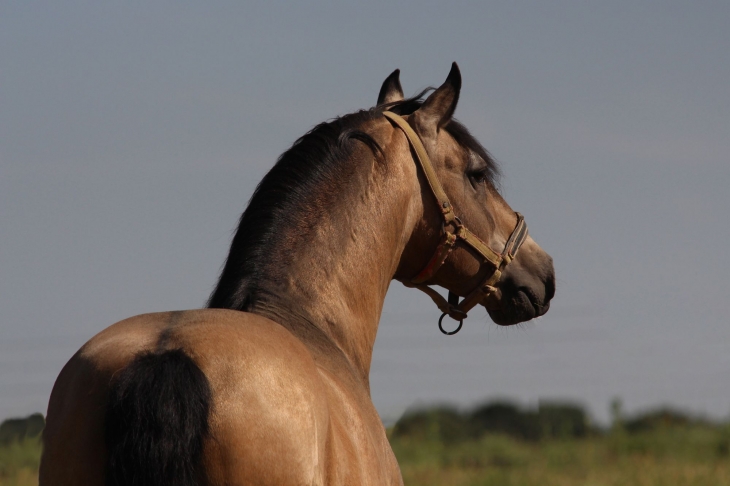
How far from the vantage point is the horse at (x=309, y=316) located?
2.13 metres

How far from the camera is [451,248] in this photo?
4.02 metres

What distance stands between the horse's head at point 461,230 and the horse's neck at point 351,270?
164 mm

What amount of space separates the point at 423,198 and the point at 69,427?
6.89 ft

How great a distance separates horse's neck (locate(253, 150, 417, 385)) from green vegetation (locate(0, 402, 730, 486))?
610 centimetres

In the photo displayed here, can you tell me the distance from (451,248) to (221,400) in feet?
6.79

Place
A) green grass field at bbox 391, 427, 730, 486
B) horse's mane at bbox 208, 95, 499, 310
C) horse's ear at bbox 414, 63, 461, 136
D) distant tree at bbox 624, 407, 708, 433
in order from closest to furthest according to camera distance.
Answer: horse's mane at bbox 208, 95, 499, 310 < horse's ear at bbox 414, 63, 461, 136 < green grass field at bbox 391, 427, 730, 486 < distant tree at bbox 624, 407, 708, 433

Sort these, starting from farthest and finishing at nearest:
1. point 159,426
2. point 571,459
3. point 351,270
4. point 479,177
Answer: point 571,459
point 479,177
point 351,270
point 159,426

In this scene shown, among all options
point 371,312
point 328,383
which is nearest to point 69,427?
point 328,383

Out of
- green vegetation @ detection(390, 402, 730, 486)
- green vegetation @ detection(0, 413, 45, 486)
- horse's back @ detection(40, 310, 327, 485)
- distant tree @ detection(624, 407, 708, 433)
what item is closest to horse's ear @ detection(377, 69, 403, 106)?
horse's back @ detection(40, 310, 327, 485)

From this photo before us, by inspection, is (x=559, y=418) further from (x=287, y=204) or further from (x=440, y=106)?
(x=287, y=204)

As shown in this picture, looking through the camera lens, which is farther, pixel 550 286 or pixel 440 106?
pixel 550 286

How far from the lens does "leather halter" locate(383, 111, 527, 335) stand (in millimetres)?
3850

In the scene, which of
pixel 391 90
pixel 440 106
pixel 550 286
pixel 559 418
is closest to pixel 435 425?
pixel 559 418

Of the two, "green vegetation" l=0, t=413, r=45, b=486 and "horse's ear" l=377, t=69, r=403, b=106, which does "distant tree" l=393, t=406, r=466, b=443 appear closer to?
"green vegetation" l=0, t=413, r=45, b=486
